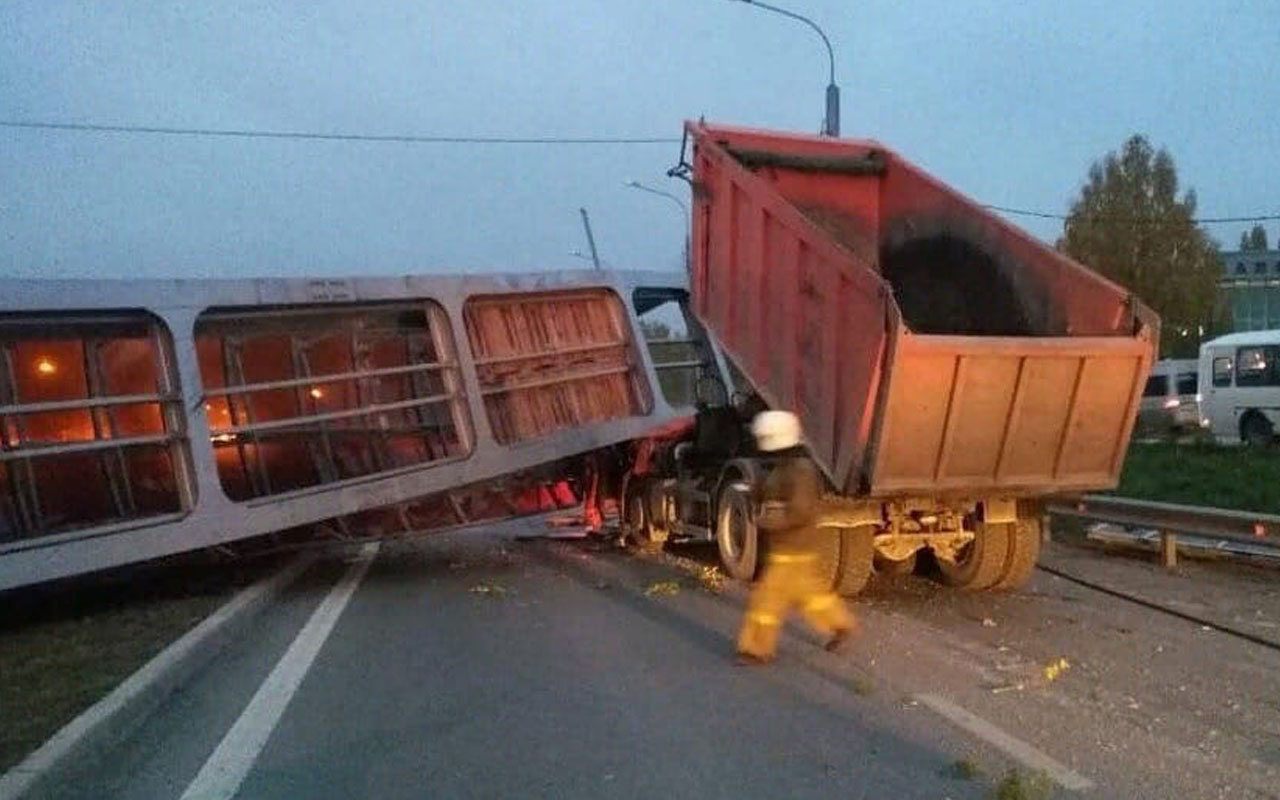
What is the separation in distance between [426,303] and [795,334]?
155 inches

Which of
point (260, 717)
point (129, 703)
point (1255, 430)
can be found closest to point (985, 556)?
point (260, 717)

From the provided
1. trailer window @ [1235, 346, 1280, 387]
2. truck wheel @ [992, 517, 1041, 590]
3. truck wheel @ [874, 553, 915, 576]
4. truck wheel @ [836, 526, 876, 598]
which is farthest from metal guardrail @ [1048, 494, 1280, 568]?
trailer window @ [1235, 346, 1280, 387]

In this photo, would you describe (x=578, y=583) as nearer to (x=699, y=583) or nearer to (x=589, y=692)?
(x=699, y=583)

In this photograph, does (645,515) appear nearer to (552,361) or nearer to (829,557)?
(552,361)

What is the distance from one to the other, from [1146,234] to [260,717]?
46.4 metres

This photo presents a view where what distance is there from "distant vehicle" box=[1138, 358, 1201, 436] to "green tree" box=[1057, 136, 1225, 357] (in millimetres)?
4136

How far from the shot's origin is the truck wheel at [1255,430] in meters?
26.6

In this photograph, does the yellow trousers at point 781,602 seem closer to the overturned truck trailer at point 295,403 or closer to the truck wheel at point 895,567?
the truck wheel at point 895,567

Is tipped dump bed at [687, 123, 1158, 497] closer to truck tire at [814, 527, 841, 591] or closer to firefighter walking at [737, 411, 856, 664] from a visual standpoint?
truck tire at [814, 527, 841, 591]

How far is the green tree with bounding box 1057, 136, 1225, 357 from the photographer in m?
48.9

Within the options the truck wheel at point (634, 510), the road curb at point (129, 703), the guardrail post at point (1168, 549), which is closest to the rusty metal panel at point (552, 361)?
the truck wheel at point (634, 510)

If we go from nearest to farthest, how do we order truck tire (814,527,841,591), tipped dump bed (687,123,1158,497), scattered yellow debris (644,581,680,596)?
tipped dump bed (687,123,1158,497), truck tire (814,527,841,591), scattered yellow debris (644,581,680,596)

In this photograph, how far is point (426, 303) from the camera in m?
13.4

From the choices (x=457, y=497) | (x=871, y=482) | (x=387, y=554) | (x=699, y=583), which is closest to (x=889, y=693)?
(x=871, y=482)
